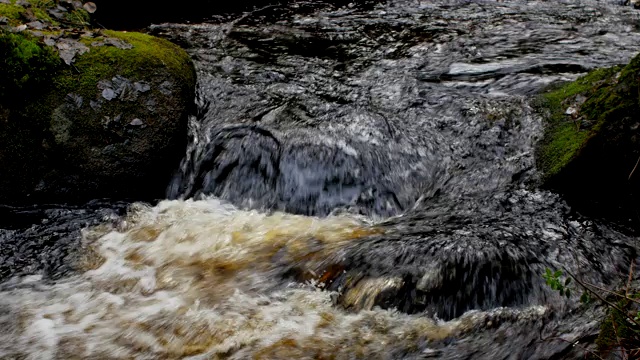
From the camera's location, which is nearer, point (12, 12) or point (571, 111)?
point (571, 111)

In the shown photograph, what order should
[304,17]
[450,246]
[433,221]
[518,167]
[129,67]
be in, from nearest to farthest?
[450,246], [433,221], [518,167], [129,67], [304,17]

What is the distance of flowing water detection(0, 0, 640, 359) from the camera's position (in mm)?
3268

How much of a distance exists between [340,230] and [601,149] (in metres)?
2.01

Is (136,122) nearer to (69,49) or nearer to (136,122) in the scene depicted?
(136,122)

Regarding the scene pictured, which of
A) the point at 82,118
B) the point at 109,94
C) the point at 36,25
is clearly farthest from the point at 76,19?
the point at 82,118

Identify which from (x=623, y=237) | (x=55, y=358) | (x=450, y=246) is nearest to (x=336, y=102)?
(x=450, y=246)

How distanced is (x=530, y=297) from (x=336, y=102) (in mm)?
3075

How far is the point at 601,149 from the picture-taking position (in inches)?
154

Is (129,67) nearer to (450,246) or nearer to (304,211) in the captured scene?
(304,211)

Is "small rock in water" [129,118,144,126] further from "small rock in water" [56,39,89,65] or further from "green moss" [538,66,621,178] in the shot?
"green moss" [538,66,621,178]

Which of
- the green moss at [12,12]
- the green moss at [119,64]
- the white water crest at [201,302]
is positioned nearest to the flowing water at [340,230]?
the white water crest at [201,302]

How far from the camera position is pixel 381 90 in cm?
598

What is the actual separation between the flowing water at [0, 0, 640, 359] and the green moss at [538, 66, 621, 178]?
0.17 metres

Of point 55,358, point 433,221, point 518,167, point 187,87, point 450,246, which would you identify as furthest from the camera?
point 187,87
